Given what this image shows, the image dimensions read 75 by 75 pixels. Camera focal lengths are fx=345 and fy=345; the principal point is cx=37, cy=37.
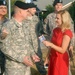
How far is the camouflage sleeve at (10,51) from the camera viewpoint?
184 inches

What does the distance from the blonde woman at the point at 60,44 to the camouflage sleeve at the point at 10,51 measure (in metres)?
0.74

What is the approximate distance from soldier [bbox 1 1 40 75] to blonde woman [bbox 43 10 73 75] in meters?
0.65

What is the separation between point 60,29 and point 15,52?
127cm

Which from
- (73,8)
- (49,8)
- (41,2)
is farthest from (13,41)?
(41,2)

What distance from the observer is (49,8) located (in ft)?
120

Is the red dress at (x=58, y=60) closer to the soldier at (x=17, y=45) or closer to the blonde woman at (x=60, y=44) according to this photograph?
the blonde woman at (x=60, y=44)

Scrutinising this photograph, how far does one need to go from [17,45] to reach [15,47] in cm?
4

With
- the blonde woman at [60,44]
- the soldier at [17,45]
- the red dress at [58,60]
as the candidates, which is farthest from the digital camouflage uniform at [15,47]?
the red dress at [58,60]

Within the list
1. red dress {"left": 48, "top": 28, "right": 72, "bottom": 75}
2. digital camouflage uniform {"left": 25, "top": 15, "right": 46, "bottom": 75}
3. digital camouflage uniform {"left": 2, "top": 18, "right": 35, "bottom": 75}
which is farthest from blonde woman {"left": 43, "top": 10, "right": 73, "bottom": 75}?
digital camouflage uniform {"left": 25, "top": 15, "right": 46, "bottom": 75}

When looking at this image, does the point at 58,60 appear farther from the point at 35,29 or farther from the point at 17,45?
the point at 35,29

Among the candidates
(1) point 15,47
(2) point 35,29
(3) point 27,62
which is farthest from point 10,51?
(2) point 35,29

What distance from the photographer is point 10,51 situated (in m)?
4.68

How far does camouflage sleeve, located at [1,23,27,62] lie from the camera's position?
4.66 meters

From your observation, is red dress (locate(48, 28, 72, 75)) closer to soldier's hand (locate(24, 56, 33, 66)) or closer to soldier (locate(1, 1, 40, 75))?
soldier (locate(1, 1, 40, 75))
